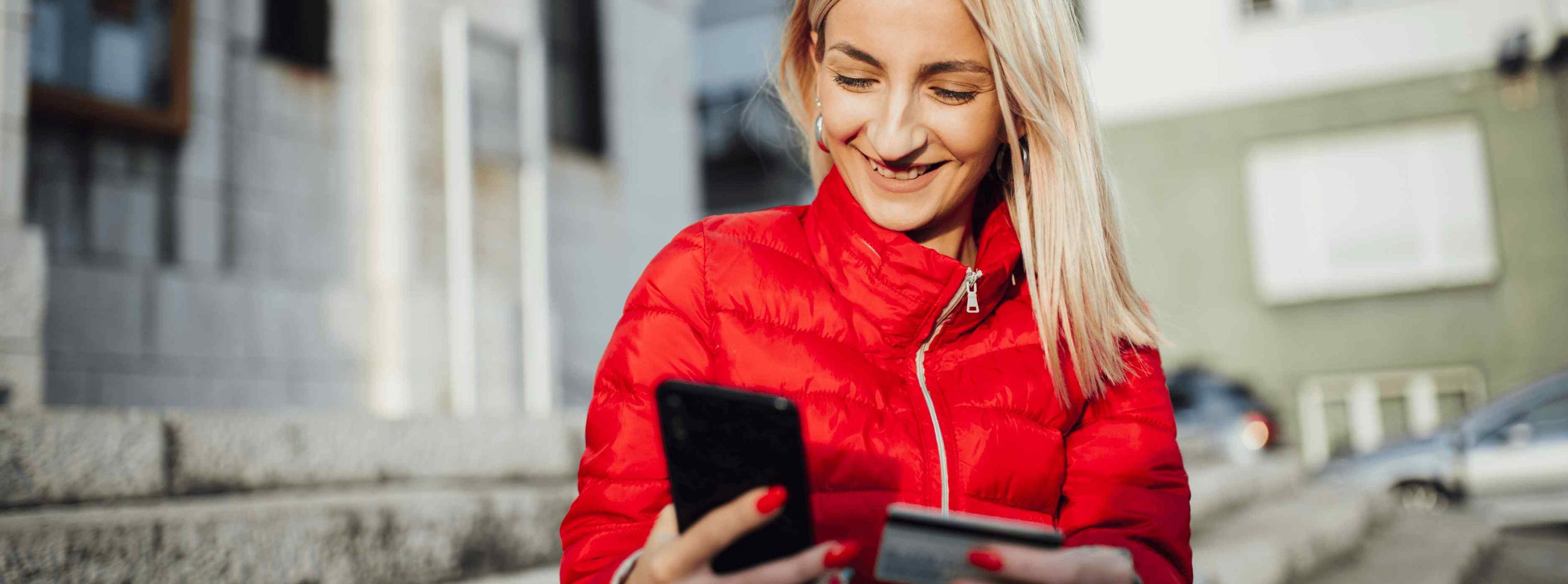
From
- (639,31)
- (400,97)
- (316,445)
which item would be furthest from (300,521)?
(639,31)

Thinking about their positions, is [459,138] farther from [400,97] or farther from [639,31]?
[639,31]

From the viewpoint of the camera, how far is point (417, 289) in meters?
6.29

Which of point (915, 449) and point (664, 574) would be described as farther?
point (915, 449)

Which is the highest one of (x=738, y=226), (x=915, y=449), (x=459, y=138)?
(x=459, y=138)

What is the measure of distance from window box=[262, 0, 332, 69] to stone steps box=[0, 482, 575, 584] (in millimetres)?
3201

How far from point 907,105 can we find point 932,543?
0.69 meters

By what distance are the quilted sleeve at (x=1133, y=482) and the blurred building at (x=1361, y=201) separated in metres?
14.8

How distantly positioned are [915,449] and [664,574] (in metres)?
0.53

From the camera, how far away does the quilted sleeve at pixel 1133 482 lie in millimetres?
1698

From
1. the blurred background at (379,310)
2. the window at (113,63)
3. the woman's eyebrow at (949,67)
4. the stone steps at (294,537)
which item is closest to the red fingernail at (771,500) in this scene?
the woman's eyebrow at (949,67)

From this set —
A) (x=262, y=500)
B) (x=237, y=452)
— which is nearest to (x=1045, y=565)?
(x=262, y=500)

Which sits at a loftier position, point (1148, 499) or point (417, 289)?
point (417, 289)

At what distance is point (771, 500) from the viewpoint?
119 centimetres

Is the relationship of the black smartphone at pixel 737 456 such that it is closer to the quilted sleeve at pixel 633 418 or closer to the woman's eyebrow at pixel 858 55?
the quilted sleeve at pixel 633 418
